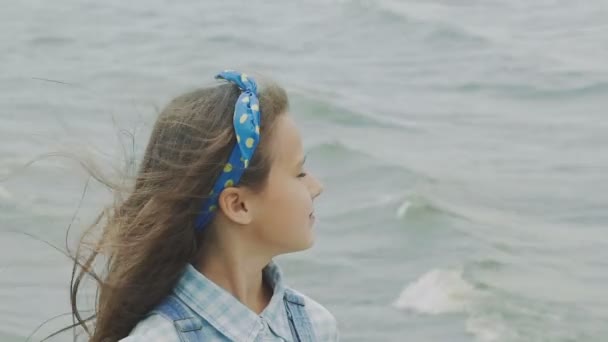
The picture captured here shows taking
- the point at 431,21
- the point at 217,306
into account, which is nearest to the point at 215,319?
the point at 217,306

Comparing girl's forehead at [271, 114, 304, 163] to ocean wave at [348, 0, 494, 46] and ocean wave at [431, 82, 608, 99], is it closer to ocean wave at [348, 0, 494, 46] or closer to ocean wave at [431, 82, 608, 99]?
ocean wave at [431, 82, 608, 99]

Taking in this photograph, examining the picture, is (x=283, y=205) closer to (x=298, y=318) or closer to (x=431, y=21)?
(x=298, y=318)

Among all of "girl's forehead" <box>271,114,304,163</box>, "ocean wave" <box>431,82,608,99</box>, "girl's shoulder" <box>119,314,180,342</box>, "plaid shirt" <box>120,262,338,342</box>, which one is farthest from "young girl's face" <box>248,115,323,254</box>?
"ocean wave" <box>431,82,608,99</box>

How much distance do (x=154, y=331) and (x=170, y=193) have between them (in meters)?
0.23

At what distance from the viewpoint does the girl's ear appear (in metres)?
2.13

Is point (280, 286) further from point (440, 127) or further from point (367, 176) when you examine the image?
point (440, 127)

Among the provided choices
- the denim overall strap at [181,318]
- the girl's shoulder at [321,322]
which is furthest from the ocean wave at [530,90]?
the denim overall strap at [181,318]

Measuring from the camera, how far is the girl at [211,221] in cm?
210

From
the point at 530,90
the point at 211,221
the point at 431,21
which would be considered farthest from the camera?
the point at 431,21

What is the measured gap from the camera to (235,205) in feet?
7.02

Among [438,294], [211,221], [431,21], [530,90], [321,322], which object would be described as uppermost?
[211,221]

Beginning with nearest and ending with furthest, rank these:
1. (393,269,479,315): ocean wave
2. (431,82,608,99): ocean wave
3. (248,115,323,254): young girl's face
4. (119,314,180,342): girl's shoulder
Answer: (119,314,180,342): girl's shoulder < (248,115,323,254): young girl's face < (393,269,479,315): ocean wave < (431,82,608,99): ocean wave

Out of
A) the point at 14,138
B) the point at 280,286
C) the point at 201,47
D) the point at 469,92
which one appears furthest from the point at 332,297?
the point at 201,47

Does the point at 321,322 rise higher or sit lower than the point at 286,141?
lower
